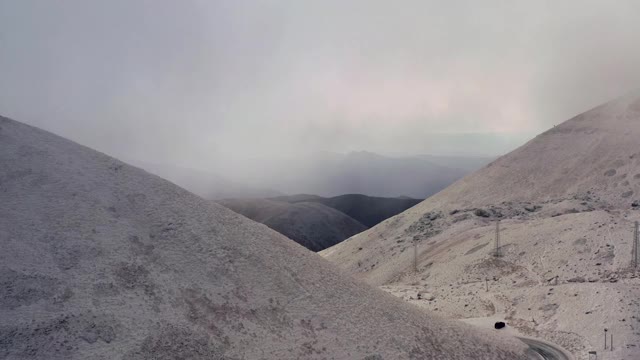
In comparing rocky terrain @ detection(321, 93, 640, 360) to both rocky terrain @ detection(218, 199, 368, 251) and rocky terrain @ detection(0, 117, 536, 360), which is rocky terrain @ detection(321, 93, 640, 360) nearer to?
rocky terrain @ detection(0, 117, 536, 360)

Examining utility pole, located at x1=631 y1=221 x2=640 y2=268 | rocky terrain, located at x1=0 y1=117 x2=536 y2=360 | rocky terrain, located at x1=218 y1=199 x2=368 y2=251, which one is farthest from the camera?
rocky terrain, located at x1=218 y1=199 x2=368 y2=251

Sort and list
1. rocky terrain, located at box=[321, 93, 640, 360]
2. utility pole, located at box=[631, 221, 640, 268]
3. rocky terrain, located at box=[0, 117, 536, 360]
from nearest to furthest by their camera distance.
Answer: rocky terrain, located at box=[0, 117, 536, 360] → rocky terrain, located at box=[321, 93, 640, 360] → utility pole, located at box=[631, 221, 640, 268]

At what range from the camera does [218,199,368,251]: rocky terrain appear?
396ft

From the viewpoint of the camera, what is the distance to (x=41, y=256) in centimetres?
1809

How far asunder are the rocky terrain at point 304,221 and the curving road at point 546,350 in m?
88.1

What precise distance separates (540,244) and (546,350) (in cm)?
1850

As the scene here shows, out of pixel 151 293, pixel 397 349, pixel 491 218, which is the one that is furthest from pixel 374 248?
pixel 151 293

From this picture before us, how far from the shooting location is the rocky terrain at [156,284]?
1666 cm

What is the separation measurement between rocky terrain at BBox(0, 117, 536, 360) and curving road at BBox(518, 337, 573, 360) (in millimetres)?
1524

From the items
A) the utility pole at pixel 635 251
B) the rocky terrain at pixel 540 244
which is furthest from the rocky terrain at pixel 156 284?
the utility pole at pixel 635 251

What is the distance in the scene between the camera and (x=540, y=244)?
45.1 metres

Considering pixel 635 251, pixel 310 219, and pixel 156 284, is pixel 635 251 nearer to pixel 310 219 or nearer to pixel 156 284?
pixel 156 284

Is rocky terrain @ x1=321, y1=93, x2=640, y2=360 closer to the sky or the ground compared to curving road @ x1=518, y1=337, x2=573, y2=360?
closer to the sky

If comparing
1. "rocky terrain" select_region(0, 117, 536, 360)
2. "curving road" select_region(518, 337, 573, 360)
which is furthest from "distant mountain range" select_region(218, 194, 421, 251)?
"rocky terrain" select_region(0, 117, 536, 360)
